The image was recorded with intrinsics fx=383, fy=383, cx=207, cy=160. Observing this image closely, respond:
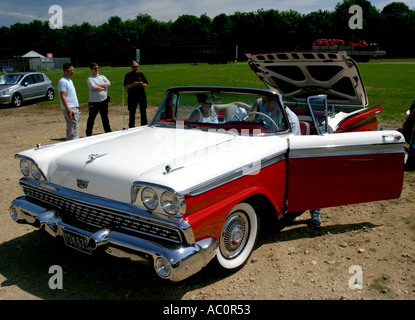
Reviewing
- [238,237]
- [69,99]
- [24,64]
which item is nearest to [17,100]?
[69,99]

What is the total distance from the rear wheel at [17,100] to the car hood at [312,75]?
1231 cm

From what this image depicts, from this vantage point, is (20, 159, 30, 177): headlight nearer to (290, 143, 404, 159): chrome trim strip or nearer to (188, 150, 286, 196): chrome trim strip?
(188, 150, 286, 196): chrome trim strip

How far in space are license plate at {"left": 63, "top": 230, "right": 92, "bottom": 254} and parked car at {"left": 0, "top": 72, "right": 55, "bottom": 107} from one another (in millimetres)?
13748

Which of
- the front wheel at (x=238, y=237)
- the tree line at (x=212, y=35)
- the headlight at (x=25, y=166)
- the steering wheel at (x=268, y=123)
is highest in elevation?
the tree line at (x=212, y=35)

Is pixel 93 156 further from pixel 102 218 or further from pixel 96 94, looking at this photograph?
pixel 96 94

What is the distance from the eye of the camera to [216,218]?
2990 mm

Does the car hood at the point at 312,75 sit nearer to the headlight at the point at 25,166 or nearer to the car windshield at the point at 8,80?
the headlight at the point at 25,166

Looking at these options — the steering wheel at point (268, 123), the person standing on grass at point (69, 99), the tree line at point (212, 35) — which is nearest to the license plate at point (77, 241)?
the steering wheel at point (268, 123)

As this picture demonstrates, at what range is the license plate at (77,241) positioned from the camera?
9.98 feet

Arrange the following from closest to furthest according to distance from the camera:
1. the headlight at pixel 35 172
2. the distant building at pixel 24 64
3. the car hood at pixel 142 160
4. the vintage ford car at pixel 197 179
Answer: the vintage ford car at pixel 197 179 < the car hood at pixel 142 160 < the headlight at pixel 35 172 < the distant building at pixel 24 64

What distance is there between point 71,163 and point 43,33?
93.0 meters

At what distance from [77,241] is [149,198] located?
0.77m

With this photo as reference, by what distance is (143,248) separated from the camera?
2781 mm
